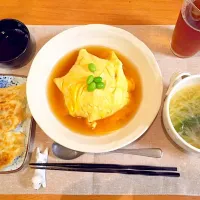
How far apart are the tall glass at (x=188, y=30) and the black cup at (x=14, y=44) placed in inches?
25.3

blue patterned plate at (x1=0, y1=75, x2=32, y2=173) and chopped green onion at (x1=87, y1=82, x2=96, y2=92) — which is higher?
chopped green onion at (x1=87, y1=82, x2=96, y2=92)

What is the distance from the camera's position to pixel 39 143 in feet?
3.98

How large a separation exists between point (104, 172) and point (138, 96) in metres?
0.34

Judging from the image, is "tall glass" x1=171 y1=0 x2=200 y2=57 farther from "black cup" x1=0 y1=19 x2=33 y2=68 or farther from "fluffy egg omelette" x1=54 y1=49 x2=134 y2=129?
"black cup" x1=0 y1=19 x2=33 y2=68

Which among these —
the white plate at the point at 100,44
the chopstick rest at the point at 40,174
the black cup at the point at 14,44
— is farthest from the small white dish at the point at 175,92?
the black cup at the point at 14,44

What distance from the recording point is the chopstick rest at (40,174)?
112cm

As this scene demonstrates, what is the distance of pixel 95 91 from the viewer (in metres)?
1.14

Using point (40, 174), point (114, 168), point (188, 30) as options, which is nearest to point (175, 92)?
point (188, 30)

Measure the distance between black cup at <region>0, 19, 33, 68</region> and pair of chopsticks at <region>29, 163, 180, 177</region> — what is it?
0.45 meters

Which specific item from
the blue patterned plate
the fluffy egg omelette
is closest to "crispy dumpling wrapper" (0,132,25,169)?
the blue patterned plate

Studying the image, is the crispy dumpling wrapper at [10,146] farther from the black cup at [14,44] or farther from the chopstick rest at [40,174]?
the black cup at [14,44]

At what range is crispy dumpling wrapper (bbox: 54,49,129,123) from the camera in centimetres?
115

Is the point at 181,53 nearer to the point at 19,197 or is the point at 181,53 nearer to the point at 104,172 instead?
the point at 104,172

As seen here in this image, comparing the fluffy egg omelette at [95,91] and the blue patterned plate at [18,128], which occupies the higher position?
the fluffy egg omelette at [95,91]
